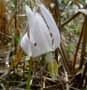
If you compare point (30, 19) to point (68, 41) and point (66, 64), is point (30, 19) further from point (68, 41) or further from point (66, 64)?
point (68, 41)

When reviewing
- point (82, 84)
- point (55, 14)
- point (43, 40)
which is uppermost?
point (55, 14)

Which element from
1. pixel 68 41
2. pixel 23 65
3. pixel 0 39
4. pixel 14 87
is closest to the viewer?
pixel 14 87

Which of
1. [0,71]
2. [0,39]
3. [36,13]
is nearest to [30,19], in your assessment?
[36,13]

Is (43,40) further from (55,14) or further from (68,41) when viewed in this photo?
(68,41)

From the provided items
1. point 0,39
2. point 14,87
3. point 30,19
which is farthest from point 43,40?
point 0,39

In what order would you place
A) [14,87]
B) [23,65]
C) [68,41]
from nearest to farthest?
[14,87] < [23,65] < [68,41]

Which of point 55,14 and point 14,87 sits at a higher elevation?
point 55,14

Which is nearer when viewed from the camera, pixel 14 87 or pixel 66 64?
pixel 14 87
